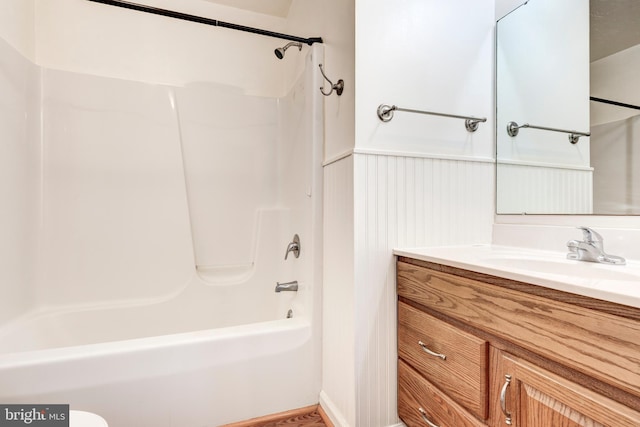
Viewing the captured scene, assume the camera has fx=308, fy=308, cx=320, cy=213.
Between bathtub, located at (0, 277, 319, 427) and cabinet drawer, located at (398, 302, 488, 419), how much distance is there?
0.49 m

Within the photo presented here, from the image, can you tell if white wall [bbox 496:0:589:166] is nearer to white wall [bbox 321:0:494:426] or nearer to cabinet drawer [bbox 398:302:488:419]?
white wall [bbox 321:0:494:426]

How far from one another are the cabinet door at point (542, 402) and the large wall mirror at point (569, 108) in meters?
0.72

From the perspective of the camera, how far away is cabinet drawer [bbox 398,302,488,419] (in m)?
0.89

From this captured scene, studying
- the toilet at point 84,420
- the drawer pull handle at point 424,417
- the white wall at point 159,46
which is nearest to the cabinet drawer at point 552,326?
the drawer pull handle at point 424,417

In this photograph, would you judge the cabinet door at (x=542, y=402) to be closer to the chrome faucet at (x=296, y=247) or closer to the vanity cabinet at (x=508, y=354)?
the vanity cabinet at (x=508, y=354)

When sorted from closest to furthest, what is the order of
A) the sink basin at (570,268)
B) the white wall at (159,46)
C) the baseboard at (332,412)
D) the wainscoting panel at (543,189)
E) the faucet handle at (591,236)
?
the sink basin at (570,268) < the faucet handle at (591,236) < the wainscoting panel at (543,189) < the baseboard at (332,412) < the white wall at (159,46)

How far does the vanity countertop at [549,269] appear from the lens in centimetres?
61

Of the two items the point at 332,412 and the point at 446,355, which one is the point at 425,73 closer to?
the point at 446,355

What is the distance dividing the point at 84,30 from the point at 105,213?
1186 mm

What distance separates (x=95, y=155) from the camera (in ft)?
6.16

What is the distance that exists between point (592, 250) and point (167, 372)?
62.8 inches

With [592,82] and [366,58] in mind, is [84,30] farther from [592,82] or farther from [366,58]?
[592,82]

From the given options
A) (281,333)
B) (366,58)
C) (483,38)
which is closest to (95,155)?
(281,333)

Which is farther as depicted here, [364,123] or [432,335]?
[364,123]
